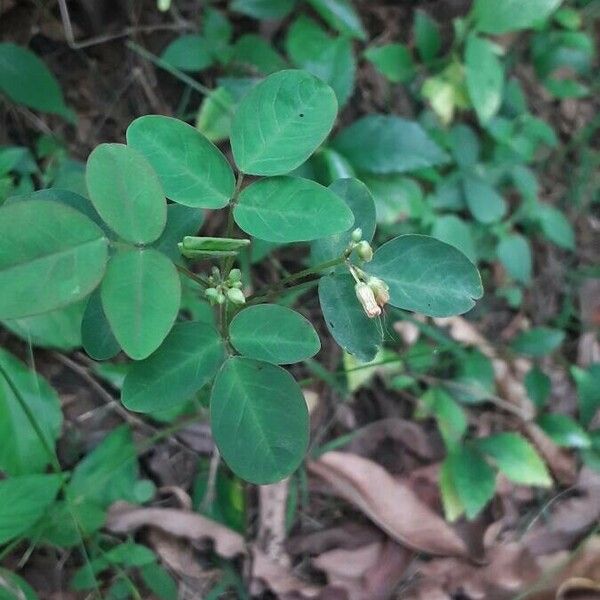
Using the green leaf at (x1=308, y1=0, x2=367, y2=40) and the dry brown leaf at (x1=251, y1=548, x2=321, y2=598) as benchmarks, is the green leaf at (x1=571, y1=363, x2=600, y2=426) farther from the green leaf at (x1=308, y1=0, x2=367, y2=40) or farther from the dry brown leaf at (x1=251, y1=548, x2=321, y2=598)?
the green leaf at (x1=308, y1=0, x2=367, y2=40)

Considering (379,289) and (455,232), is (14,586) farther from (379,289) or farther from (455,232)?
(455,232)

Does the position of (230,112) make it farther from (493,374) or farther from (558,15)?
(558,15)

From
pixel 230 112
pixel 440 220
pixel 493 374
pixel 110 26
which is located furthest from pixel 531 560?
pixel 110 26

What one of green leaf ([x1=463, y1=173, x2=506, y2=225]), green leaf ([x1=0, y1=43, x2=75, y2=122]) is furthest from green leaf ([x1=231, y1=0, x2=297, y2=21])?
green leaf ([x1=463, y1=173, x2=506, y2=225])

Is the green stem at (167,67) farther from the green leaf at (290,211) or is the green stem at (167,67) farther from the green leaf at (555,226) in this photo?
the green leaf at (555,226)

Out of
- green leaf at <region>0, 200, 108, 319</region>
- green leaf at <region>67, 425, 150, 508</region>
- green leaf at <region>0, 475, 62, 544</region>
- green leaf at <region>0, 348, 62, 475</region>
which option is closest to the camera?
green leaf at <region>0, 200, 108, 319</region>

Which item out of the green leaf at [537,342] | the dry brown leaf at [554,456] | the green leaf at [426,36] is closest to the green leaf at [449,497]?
the dry brown leaf at [554,456]
